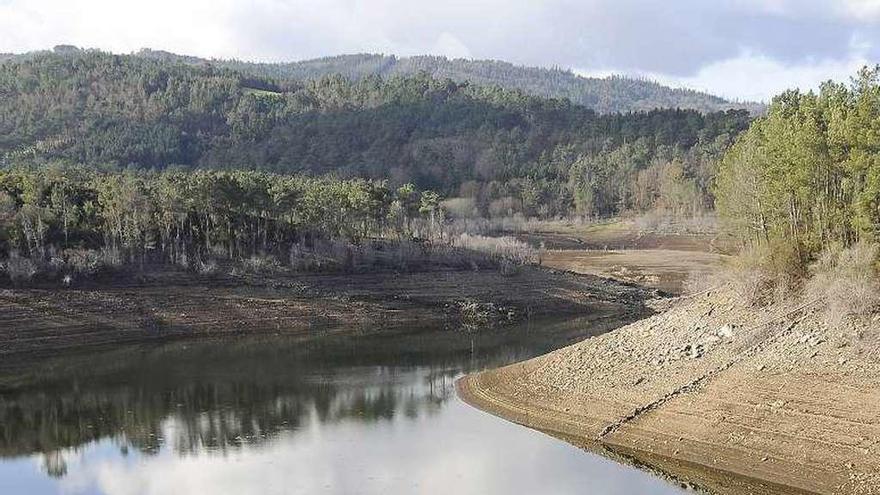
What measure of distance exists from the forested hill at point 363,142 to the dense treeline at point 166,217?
72.8 m

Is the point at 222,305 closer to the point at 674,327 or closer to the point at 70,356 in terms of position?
the point at 70,356

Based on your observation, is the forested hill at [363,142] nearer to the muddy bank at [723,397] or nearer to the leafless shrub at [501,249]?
the leafless shrub at [501,249]

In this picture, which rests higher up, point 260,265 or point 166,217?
point 166,217

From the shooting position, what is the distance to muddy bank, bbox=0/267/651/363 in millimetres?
54875

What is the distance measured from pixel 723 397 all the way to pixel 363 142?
16162cm

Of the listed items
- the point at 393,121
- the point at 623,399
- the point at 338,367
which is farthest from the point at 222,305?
the point at 393,121

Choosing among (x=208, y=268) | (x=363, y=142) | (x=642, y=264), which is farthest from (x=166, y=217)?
(x=363, y=142)

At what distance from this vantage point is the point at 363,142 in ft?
617

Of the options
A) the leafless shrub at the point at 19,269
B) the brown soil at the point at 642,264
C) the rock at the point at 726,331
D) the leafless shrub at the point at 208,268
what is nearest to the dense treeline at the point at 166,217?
the leafless shrub at the point at 19,269

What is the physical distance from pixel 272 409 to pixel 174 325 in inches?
893

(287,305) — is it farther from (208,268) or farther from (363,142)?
(363,142)

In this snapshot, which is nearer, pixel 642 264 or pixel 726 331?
pixel 726 331

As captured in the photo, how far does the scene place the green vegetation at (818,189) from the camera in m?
34.9

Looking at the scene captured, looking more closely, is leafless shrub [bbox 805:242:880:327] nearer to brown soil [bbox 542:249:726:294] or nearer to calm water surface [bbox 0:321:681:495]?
calm water surface [bbox 0:321:681:495]
